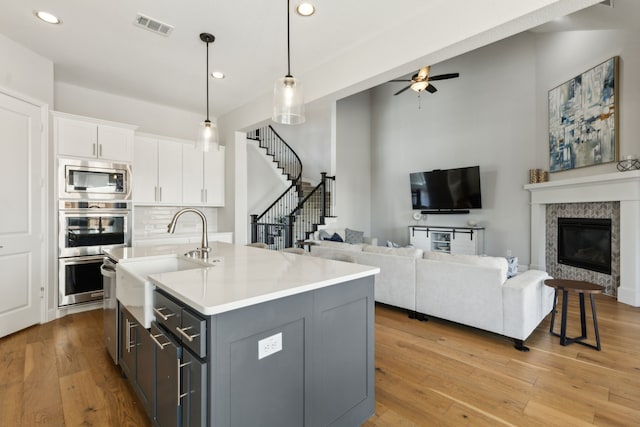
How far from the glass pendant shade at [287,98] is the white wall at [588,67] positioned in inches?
192

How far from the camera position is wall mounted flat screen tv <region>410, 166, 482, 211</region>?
6.40 metres

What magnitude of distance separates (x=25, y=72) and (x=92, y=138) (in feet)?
2.86

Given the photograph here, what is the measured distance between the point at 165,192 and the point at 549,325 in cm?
540

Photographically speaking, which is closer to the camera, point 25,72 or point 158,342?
point 158,342

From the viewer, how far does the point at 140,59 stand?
3.55 m

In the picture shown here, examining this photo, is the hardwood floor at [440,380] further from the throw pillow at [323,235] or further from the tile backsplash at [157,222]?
the throw pillow at [323,235]

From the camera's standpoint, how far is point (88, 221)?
3830mm

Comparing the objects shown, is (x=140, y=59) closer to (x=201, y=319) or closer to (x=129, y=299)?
(x=129, y=299)

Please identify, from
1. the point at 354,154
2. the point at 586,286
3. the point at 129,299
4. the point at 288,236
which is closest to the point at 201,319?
the point at 129,299

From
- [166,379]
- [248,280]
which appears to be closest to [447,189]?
[248,280]

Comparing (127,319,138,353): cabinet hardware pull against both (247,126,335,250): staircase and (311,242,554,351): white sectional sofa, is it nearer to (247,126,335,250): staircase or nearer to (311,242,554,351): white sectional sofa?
(311,242,554,351): white sectional sofa

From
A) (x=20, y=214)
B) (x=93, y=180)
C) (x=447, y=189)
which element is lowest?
(x=20, y=214)

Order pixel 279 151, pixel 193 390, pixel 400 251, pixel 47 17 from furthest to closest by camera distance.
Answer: pixel 279 151 < pixel 400 251 < pixel 47 17 < pixel 193 390

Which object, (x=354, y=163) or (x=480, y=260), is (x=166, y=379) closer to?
(x=480, y=260)
